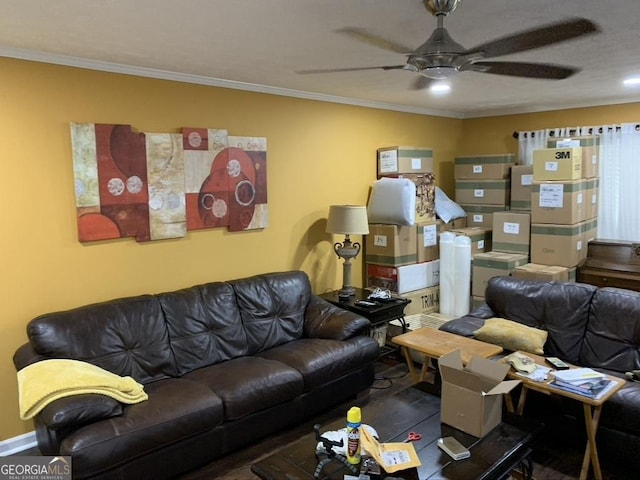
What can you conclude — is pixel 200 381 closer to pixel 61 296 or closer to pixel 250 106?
pixel 61 296

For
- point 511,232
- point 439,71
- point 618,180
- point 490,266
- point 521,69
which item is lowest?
point 490,266

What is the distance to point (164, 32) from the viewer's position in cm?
238

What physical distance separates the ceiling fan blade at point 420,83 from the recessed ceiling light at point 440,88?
9cm

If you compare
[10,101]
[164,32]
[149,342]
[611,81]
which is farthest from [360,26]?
[611,81]

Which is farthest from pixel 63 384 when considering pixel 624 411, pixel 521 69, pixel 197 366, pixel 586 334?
pixel 586 334

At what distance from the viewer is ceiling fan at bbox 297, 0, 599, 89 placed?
1911mm

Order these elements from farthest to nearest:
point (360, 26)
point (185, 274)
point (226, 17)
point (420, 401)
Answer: point (185, 274), point (420, 401), point (360, 26), point (226, 17)

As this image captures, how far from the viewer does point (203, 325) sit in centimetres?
335

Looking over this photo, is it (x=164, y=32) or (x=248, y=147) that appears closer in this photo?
(x=164, y=32)

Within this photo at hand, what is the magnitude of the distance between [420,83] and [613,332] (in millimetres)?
2178

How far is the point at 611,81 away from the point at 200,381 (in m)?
3.83

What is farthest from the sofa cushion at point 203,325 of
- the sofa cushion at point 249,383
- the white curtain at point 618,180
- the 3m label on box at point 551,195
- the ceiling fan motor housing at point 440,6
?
the white curtain at point 618,180

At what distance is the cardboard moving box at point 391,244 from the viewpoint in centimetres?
455

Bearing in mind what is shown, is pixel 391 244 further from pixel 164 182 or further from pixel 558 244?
pixel 164 182
